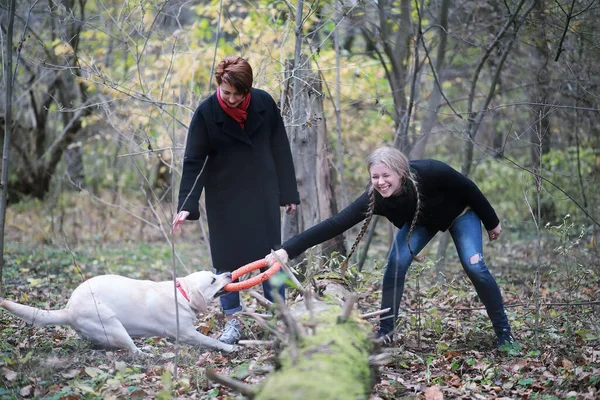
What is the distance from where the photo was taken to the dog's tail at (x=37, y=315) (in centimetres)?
437

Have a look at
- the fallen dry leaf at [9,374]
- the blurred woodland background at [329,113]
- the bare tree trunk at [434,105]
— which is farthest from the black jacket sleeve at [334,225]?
the bare tree trunk at [434,105]

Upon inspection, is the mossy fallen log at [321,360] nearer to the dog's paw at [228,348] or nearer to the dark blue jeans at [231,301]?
the dog's paw at [228,348]

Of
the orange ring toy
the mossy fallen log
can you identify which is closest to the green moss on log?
the mossy fallen log

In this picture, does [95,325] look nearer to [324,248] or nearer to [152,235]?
[324,248]

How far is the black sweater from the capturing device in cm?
462

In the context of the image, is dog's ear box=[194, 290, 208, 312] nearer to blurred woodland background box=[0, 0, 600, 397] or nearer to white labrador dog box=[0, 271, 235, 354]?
white labrador dog box=[0, 271, 235, 354]

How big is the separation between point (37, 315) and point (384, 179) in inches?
106

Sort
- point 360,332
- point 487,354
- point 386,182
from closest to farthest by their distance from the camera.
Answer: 1. point 360,332
2. point 386,182
3. point 487,354

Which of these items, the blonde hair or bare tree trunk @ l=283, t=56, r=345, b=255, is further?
bare tree trunk @ l=283, t=56, r=345, b=255

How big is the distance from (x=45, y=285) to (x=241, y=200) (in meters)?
3.65

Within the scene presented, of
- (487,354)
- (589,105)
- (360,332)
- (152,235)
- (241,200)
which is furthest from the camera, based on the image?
(152,235)

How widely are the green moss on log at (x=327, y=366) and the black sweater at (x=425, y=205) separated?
125cm

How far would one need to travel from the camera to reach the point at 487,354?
4746 mm

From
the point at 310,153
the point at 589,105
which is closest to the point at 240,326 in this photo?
the point at 310,153
